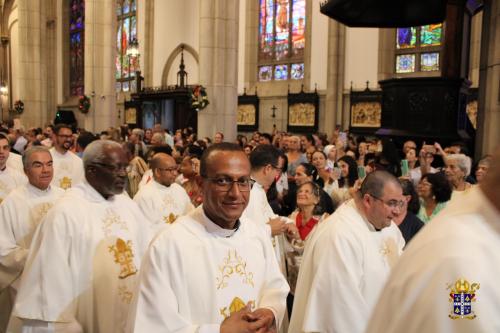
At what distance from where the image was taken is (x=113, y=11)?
63.9 feet

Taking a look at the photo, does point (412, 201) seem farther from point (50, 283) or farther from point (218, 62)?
point (218, 62)

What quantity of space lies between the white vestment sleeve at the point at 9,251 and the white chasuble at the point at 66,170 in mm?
2845

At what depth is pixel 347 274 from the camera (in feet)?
11.0

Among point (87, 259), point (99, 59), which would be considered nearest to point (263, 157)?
point (87, 259)

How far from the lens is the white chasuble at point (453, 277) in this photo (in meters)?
1.36

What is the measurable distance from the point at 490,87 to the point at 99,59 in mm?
14370

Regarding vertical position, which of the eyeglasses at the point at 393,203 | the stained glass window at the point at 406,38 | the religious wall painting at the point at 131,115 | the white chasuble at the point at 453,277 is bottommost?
the eyeglasses at the point at 393,203

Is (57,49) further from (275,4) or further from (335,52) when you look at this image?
(335,52)

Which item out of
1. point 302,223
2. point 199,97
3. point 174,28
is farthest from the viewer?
point 174,28

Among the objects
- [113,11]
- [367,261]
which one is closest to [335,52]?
[113,11]

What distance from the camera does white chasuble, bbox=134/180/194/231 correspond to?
5.95 meters

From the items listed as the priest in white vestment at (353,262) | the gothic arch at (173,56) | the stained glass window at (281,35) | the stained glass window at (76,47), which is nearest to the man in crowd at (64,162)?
the priest in white vestment at (353,262)

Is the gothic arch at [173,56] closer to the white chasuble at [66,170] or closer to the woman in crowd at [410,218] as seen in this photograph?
the white chasuble at [66,170]

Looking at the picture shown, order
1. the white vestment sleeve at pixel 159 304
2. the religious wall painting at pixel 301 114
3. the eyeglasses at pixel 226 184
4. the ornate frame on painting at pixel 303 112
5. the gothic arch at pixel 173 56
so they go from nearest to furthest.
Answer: the white vestment sleeve at pixel 159 304, the eyeglasses at pixel 226 184, the ornate frame on painting at pixel 303 112, the religious wall painting at pixel 301 114, the gothic arch at pixel 173 56
